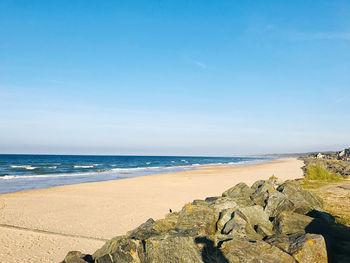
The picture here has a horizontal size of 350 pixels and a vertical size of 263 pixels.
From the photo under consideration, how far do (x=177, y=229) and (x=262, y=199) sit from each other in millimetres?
3971

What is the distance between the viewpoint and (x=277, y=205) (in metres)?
7.99

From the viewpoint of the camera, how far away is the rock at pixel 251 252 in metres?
4.59

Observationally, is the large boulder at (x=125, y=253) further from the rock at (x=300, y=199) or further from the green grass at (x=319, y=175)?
the green grass at (x=319, y=175)

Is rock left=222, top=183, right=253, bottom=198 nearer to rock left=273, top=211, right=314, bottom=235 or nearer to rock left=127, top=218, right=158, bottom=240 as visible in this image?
rock left=273, top=211, right=314, bottom=235

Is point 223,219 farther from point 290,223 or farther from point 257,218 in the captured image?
point 290,223

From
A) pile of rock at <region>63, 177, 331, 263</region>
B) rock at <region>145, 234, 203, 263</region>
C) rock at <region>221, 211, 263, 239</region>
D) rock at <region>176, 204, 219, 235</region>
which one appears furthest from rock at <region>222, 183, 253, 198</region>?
rock at <region>145, 234, 203, 263</region>

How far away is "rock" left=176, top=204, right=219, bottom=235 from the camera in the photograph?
660 centimetres

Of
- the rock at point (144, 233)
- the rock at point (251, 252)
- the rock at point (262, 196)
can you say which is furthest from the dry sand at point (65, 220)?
the rock at point (251, 252)

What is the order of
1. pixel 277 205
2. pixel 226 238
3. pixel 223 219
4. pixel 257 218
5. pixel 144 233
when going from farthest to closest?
pixel 277 205 → pixel 257 218 → pixel 223 219 → pixel 144 233 → pixel 226 238

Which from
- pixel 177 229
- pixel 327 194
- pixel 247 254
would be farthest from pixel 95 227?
pixel 327 194

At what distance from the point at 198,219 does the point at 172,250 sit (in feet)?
5.45

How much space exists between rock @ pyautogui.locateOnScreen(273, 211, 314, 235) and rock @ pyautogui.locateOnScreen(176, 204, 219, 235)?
5.25 feet

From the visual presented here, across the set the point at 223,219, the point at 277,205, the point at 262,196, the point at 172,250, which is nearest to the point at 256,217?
the point at 223,219

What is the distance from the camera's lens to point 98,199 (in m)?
17.0
